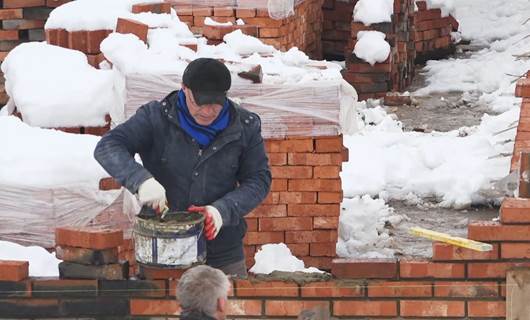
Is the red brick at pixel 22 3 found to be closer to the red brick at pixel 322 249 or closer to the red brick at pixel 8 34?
the red brick at pixel 8 34

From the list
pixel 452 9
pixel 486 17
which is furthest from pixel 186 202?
pixel 486 17

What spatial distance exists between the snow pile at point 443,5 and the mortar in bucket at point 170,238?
9612 mm

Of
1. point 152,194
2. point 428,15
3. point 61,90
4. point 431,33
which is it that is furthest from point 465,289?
point 431,33

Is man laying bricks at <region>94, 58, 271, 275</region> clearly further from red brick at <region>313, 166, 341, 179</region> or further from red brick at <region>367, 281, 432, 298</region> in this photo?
red brick at <region>313, 166, 341, 179</region>

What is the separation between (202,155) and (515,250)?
1.43 m

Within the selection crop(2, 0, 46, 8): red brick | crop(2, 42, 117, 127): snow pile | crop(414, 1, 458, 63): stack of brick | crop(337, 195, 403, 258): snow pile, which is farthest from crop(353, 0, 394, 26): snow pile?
crop(2, 42, 117, 127): snow pile

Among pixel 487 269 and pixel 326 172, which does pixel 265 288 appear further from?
pixel 326 172

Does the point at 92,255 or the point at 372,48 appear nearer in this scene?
the point at 92,255

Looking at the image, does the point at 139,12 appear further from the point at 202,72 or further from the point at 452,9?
the point at 452,9

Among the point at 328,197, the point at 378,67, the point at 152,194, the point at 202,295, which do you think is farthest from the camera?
the point at 378,67

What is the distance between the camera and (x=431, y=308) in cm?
576

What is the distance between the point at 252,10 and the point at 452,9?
4901mm

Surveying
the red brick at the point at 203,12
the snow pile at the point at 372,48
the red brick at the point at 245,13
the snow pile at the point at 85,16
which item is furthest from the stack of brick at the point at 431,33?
the snow pile at the point at 85,16

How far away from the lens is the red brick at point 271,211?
26.0 ft
